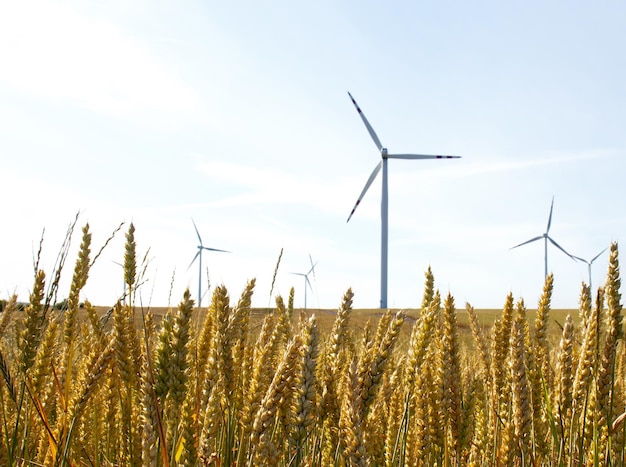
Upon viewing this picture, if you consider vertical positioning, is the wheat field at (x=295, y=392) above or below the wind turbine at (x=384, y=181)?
below

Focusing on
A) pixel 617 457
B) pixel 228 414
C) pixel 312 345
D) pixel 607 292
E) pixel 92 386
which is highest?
pixel 607 292

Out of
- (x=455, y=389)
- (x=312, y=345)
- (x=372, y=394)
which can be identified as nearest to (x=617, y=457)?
(x=455, y=389)

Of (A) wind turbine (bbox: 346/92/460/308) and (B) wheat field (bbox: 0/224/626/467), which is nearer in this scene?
(B) wheat field (bbox: 0/224/626/467)

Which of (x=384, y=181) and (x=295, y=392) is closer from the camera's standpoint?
(x=295, y=392)

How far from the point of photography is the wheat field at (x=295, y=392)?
180 cm

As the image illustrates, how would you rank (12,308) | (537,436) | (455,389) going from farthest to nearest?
(12,308), (537,436), (455,389)

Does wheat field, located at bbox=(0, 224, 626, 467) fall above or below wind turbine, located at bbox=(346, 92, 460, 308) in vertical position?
below

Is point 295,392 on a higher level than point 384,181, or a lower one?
lower

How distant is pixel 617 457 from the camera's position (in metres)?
2.60

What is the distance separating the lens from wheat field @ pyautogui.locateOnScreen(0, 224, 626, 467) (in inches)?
71.0

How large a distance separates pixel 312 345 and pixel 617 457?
1.70 metres

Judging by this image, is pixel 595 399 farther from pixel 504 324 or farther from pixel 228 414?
pixel 228 414

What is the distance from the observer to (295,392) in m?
1.98

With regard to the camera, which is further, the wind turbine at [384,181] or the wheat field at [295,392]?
the wind turbine at [384,181]
